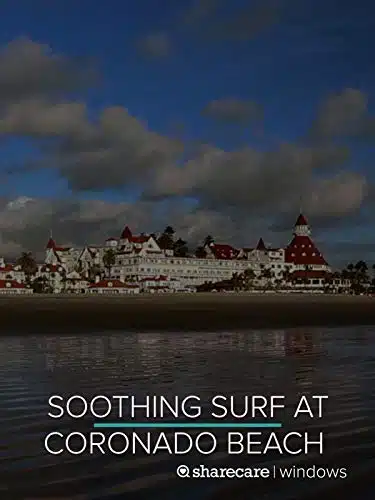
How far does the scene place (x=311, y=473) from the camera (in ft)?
19.2

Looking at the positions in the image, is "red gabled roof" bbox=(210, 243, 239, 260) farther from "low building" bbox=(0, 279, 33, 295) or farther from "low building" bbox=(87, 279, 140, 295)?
→ "low building" bbox=(0, 279, 33, 295)

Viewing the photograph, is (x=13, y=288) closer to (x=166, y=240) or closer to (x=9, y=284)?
(x=9, y=284)

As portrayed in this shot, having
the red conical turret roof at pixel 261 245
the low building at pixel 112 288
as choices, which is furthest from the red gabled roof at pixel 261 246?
the low building at pixel 112 288

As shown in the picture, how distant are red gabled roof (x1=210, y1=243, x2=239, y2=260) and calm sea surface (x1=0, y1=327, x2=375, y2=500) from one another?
386 ft

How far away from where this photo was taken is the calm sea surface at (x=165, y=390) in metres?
5.58

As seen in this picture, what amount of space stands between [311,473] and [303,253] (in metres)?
148

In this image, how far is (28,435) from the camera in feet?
24.2

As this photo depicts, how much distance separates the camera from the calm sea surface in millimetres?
5578

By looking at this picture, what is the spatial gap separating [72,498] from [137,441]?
1.77 m

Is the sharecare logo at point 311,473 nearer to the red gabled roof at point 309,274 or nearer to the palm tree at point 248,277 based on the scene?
the palm tree at point 248,277

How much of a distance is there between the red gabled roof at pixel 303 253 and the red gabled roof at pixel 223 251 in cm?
1334

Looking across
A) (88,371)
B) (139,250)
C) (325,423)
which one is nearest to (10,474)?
(325,423)

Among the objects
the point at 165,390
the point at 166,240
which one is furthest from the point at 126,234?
Result: the point at 165,390

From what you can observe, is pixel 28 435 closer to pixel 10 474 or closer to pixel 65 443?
pixel 65 443
